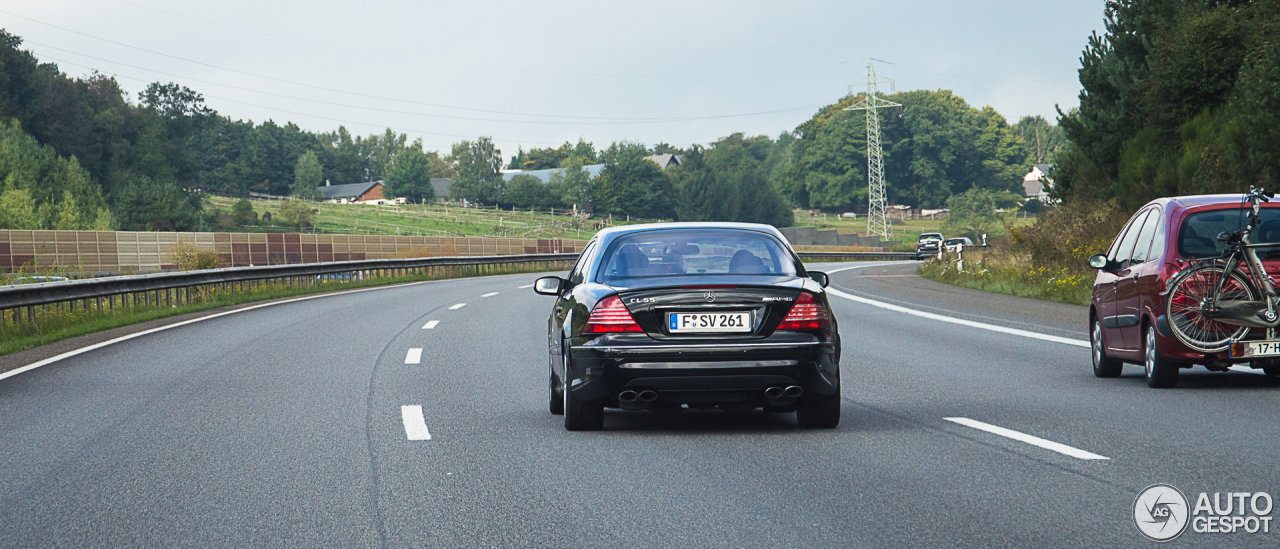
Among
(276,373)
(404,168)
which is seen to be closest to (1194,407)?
(276,373)

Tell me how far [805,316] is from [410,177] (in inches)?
6914

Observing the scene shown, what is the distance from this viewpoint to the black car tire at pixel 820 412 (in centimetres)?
817

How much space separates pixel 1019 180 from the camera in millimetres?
156750

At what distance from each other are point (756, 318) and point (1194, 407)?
132 inches

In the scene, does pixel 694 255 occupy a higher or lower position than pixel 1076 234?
higher

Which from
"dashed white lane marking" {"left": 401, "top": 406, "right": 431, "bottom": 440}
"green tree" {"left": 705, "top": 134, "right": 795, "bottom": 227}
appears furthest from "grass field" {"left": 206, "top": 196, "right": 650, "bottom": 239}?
"dashed white lane marking" {"left": 401, "top": 406, "right": 431, "bottom": 440}

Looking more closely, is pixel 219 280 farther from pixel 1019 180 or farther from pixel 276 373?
pixel 1019 180

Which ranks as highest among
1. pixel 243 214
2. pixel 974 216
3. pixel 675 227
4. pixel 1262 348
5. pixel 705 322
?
pixel 675 227

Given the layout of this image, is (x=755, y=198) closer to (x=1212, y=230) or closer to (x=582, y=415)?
(x=1212, y=230)

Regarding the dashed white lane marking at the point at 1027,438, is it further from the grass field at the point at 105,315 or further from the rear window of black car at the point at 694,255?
the grass field at the point at 105,315

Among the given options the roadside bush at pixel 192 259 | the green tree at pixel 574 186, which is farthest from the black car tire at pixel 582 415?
the green tree at pixel 574 186

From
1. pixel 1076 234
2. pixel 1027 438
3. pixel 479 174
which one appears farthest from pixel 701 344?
pixel 479 174

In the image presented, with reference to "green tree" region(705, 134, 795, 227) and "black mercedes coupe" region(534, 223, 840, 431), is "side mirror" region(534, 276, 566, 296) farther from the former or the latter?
"green tree" region(705, 134, 795, 227)

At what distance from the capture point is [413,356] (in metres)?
13.8
